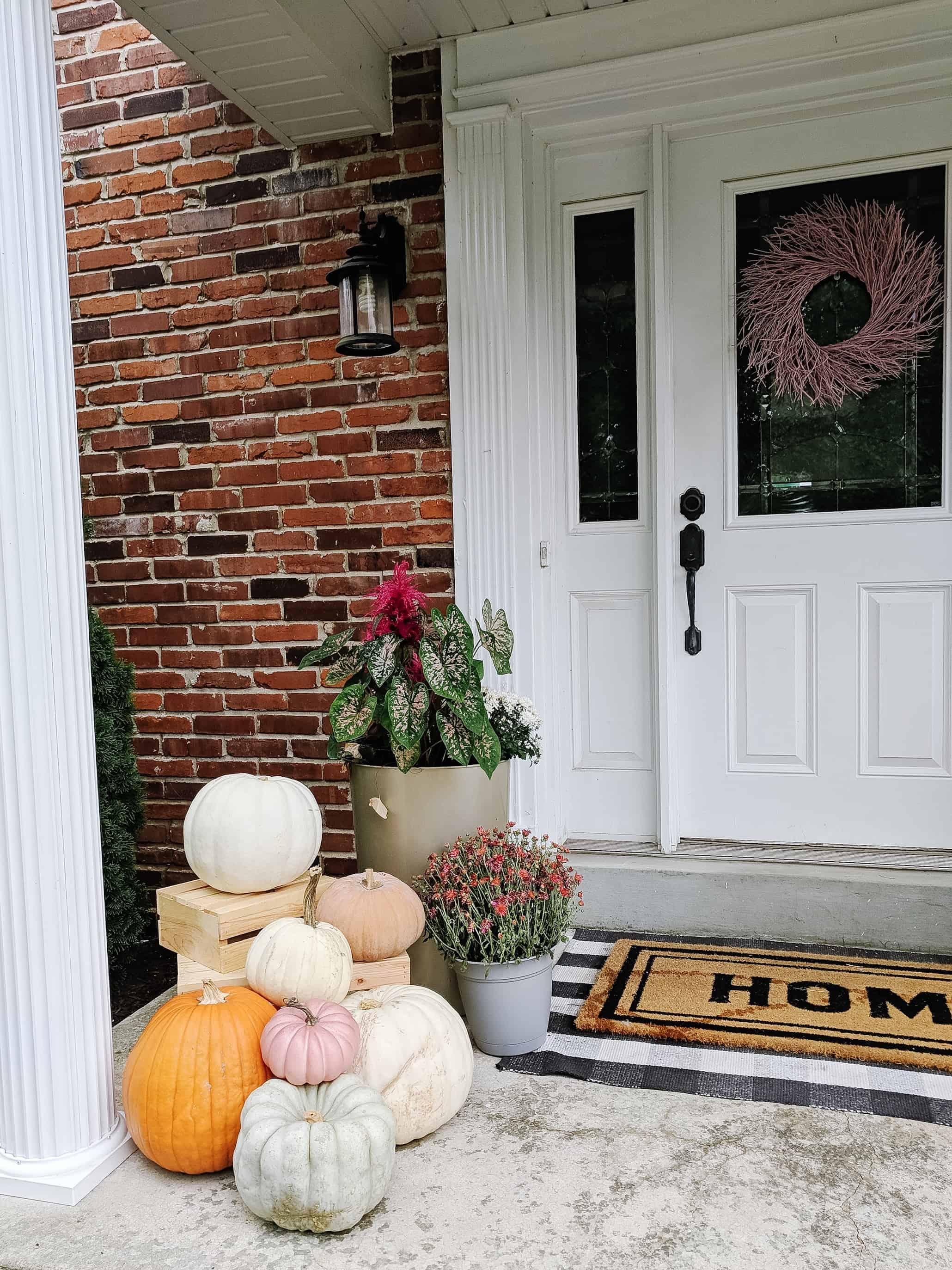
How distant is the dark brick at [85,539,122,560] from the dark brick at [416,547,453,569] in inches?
41.6

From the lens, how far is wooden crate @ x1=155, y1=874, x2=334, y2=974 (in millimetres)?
1864

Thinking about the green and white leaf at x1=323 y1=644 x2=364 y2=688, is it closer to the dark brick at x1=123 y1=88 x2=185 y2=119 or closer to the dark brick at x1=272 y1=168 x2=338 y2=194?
the dark brick at x1=272 y1=168 x2=338 y2=194

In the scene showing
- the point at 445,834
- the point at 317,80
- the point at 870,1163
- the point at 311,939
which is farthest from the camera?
the point at 317,80

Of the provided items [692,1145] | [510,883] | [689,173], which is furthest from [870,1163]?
[689,173]

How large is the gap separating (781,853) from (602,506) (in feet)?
3.64

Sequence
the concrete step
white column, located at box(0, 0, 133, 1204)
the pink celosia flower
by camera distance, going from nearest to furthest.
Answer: white column, located at box(0, 0, 133, 1204) → the pink celosia flower → the concrete step

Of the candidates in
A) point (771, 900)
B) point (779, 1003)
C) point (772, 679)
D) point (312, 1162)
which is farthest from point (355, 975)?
point (772, 679)

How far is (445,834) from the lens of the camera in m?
2.13

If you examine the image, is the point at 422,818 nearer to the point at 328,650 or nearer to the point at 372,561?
the point at 328,650

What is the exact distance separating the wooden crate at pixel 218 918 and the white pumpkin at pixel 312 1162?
386 mm

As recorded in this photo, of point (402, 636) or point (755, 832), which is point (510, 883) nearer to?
point (402, 636)

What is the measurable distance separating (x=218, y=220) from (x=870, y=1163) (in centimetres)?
290

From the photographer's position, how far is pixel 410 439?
9.06ft

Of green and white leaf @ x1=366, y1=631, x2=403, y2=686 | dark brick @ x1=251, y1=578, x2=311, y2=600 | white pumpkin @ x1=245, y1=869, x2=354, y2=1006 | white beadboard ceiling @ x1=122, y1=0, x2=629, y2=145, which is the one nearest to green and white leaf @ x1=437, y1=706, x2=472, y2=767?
green and white leaf @ x1=366, y1=631, x2=403, y2=686
